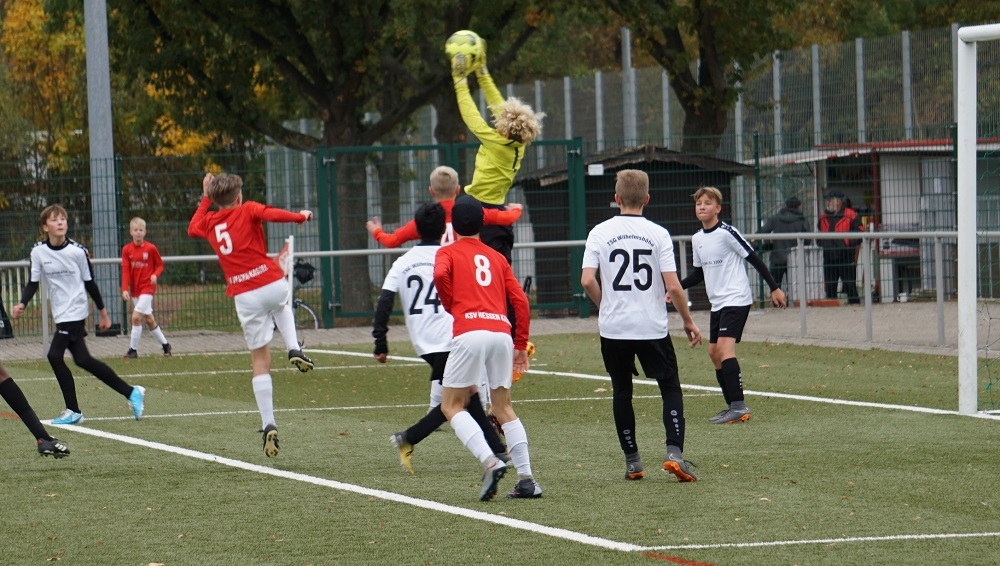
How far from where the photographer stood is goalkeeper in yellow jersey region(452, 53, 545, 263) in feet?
33.5

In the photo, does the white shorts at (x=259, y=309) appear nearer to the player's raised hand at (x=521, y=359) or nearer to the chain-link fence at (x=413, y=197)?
the player's raised hand at (x=521, y=359)

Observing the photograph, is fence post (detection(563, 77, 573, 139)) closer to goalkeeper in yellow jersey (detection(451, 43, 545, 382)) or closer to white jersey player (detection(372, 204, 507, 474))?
goalkeeper in yellow jersey (detection(451, 43, 545, 382))

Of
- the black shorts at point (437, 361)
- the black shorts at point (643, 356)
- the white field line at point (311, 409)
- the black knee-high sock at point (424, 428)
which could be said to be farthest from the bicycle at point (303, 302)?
the black shorts at point (643, 356)

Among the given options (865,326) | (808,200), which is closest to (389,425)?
(865,326)

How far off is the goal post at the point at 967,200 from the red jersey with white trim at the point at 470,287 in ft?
15.4

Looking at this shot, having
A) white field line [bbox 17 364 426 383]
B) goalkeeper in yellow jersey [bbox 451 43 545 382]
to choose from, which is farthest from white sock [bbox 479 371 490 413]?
white field line [bbox 17 364 426 383]

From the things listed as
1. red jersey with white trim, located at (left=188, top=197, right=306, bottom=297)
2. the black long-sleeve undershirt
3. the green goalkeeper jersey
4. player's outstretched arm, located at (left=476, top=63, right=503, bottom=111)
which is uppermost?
player's outstretched arm, located at (left=476, top=63, right=503, bottom=111)

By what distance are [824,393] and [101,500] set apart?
257 inches

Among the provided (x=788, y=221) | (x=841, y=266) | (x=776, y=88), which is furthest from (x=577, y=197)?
(x=776, y=88)

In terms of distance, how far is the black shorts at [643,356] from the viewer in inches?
326

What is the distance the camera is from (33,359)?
17.6 m

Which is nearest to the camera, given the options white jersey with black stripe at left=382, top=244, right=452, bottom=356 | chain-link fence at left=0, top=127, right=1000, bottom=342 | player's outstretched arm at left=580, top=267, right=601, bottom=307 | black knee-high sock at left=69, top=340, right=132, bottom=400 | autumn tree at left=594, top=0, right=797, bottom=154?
player's outstretched arm at left=580, top=267, right=601, bottom=307

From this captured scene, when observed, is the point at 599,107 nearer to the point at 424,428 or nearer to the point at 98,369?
the point at 98,369

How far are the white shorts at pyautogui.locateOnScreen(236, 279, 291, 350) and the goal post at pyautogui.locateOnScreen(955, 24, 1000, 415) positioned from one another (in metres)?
5.05
